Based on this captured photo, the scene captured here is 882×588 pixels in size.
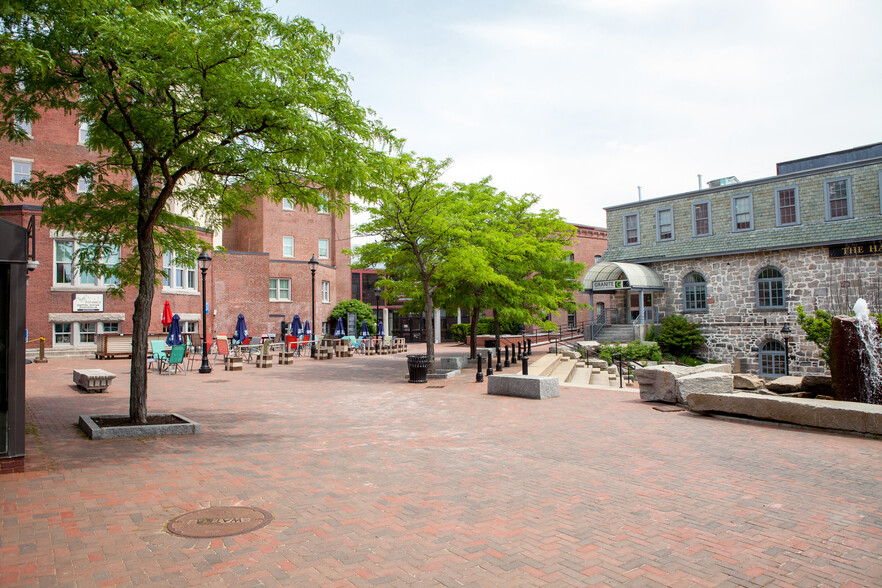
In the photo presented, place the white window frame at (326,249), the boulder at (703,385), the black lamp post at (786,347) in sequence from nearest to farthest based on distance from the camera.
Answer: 1. the boulder at (703,385)
2. the black lamp post at (786,347)
3. the white window frame at (326,249)

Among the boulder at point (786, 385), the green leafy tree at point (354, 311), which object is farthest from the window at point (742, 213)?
the green leafy tree at point (354, 311)

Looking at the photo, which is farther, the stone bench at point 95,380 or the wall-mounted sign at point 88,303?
the wall-mounted sign at point 88,303

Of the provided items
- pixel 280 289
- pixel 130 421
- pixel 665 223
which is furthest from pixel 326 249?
pixel 130 421

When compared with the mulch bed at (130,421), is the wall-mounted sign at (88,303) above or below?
above

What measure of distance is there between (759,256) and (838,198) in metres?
4.36

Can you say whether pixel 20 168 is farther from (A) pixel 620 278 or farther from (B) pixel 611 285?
(A) pixel 620 278

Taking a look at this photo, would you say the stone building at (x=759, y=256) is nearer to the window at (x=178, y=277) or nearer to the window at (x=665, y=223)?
the window at (x=665, y=223)

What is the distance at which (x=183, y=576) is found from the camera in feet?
12.8

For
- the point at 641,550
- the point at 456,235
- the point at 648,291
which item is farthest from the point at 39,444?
the point at 648,291

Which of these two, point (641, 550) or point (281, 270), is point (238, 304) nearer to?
point (281, 270)

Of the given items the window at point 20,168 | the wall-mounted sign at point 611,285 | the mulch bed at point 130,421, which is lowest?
the mulch bed at point 130,421

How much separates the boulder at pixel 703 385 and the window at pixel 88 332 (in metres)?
26.8

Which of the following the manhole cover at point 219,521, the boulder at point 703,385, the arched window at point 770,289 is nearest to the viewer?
the manhole cover at point 219,521

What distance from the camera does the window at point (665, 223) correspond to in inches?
1308
